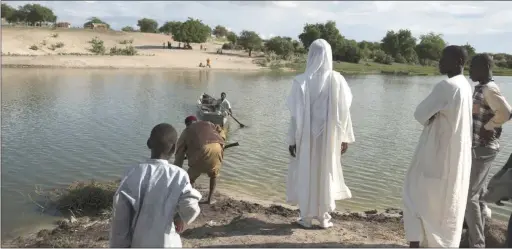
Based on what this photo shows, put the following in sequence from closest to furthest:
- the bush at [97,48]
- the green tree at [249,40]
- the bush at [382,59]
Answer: the bush at [97,48] < the green tree at [249,40] < the bush at [382,59]

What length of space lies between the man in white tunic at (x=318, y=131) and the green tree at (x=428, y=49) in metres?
94.0

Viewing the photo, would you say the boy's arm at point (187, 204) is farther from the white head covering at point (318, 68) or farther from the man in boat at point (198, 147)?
the man in boat at point (198, 147)

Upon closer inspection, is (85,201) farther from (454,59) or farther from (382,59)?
(382,59)

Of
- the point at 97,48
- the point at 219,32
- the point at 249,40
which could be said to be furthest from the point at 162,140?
the point at 219,32

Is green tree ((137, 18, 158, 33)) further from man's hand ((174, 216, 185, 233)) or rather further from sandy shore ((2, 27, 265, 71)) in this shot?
man's hand ((174, 216, 185, 233))

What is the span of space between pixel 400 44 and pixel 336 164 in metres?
97.5

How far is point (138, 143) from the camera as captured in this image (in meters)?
12.9

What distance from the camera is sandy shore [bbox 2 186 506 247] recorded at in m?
5.11

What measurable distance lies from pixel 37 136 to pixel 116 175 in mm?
4743

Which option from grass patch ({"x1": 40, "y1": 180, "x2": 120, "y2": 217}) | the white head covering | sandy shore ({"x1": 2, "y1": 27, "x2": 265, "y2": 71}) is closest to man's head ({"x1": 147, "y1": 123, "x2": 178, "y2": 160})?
the white head covering

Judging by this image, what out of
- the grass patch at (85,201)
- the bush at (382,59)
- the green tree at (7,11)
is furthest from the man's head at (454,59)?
the green tree at (7,11)

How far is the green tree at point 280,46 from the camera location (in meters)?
71.4

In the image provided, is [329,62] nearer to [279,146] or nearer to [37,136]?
[279,146]

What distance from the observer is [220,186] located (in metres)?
8.98
